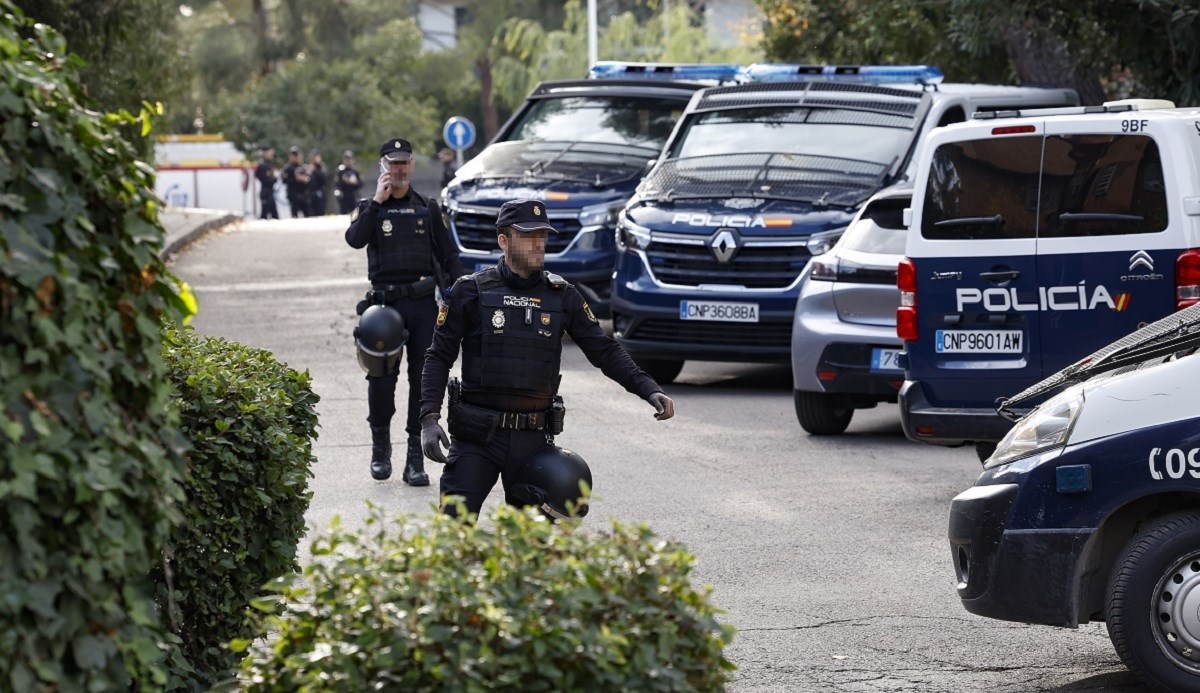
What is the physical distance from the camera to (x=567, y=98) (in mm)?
17578

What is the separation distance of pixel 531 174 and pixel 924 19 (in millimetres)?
7041

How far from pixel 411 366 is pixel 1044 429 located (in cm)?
484

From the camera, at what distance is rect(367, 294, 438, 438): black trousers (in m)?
10.1

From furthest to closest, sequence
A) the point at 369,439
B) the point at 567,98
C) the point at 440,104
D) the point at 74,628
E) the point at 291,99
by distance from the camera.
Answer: the point at 440,104, the point at 291,99, the point at 567,98, the point at 369,439, the point at 74,628

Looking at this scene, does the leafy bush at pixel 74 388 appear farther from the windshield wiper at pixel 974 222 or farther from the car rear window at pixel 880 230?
the car rear window at pixel 880 230

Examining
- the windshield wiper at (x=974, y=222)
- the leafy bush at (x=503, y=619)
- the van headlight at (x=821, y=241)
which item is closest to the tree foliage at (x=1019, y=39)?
the van headlight at (x=821, y=241)

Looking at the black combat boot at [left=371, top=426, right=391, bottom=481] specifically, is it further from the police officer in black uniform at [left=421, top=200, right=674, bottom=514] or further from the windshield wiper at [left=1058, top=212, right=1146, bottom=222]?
the windshield wiper at [left=1058, top=212, right=1146, bottom=222]

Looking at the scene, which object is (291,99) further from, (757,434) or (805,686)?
(805,686)

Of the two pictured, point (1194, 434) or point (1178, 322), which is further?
point (1178, 322)

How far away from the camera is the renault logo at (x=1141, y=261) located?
29.4ft

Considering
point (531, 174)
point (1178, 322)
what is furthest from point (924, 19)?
point (1178, 322)

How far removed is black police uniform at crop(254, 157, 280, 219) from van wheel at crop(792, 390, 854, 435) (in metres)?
32.3

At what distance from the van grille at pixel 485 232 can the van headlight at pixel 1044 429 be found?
9510 millimetres

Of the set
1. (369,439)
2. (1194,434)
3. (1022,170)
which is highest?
(1022,170)
